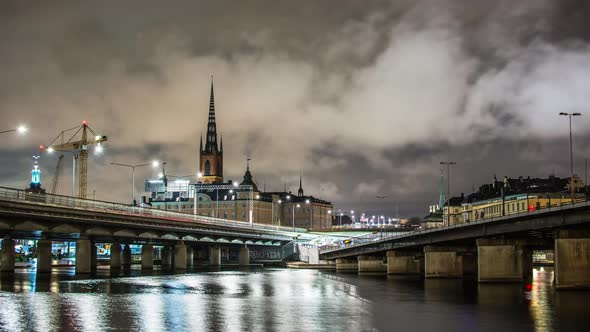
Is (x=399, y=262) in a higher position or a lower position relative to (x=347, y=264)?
higher

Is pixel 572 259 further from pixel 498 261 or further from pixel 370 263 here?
pixel 370 263

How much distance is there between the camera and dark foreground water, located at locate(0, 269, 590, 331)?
134 ft

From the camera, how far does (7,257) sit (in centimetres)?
10650

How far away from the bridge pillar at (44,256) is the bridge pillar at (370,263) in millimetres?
54082

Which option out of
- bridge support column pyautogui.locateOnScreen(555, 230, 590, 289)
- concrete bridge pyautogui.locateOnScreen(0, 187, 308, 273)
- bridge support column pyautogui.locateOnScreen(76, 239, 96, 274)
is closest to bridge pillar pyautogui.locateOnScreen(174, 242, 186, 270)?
concrete bridge pyautogui.locateOnScreen(0, 187, 308, 273)

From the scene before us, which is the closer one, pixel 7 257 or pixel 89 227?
pixel 89 227

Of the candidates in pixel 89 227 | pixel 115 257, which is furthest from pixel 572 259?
pixel 115 257

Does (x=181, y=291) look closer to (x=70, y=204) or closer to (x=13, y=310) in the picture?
(x=13, y=310)

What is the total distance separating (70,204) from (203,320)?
208 ft

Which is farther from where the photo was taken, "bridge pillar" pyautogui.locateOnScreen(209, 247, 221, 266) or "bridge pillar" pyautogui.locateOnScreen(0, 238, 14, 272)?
"bridge pillar" pyautogui.locateOnScreen(209, 247, 221, 266)

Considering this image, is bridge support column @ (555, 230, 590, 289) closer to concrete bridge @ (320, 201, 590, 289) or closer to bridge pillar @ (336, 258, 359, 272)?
concrete bridge @ (320, 201, 590, 289)

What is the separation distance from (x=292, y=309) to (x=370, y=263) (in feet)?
275

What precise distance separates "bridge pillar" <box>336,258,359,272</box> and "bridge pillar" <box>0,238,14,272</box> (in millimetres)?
61745

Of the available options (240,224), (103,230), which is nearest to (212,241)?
(240,224)
